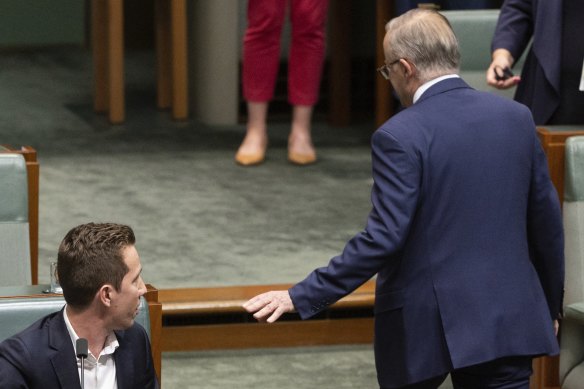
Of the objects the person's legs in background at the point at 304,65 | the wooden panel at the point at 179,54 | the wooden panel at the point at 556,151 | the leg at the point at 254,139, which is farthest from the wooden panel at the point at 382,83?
the wooden panel at the point at 556,151

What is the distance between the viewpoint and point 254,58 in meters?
4.96

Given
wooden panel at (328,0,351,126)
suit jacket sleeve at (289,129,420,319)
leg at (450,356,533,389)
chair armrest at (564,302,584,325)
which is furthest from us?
wooden panel at (328,0,351,126)

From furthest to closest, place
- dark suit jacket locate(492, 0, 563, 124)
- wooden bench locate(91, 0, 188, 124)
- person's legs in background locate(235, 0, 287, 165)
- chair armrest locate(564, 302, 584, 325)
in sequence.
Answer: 1. wooden bench locate(91, 0, 188, 124)
2. person's legs in background locate(235, 0, 287, 165)
3. dark suit jacket locate(492, 0, 563, 124)
4. chair armrest locate(564, 302, 584, 325)

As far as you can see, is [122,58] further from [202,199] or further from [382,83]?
[202,199]

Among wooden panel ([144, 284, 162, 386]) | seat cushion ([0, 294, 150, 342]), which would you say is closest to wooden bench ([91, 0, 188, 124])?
wooden panel ([144, 284, 162, 386])

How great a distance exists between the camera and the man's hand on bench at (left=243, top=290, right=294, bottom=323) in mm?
2389

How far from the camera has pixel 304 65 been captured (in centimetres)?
500

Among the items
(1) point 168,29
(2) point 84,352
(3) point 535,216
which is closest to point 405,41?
(3) point 535,216

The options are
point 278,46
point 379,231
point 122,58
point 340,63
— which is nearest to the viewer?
point 379,231

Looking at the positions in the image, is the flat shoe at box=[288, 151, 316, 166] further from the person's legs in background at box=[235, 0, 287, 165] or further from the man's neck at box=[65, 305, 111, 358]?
A: the man's neck at box=[65, 305, 111, 358]

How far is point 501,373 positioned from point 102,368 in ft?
2.50

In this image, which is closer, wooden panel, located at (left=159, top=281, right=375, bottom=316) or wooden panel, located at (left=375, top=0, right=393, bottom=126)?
wooden panel, located at (left=159, top=281, right=375, bottom=316)

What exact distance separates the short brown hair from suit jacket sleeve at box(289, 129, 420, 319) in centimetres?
44

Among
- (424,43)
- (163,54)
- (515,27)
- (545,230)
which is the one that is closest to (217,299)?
(515,27)
